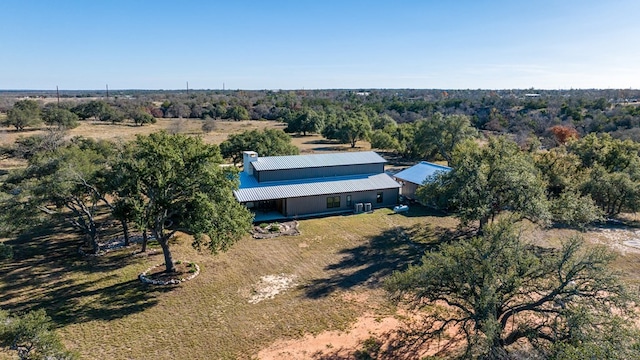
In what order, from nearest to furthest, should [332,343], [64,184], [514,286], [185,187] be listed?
[514,286] → [332,343] → [185,187] → [64,184]

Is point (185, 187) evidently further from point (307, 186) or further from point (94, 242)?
point (307, 186)


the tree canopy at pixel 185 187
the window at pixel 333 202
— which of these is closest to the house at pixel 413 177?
the window at pixel 333 202

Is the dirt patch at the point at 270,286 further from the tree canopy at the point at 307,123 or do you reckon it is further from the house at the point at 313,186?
the tree canopy at the point at 307,123

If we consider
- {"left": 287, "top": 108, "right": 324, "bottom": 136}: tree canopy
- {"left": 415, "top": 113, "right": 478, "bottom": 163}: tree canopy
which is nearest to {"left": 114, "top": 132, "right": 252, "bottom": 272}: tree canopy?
{"left": 415, "top": 113, "right": 478, "bottom": 163}: tree canopy

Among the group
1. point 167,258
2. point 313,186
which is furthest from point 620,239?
point 167,258

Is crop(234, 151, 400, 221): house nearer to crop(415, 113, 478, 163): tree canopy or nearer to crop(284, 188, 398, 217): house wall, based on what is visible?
crop(284, 188, 398, 217): house wall

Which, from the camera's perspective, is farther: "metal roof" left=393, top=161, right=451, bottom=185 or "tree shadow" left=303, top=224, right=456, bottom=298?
"metal roof" left=393, top=161, right=451, bottom=185

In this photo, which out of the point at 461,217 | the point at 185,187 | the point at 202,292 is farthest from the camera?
the point at 461,217
